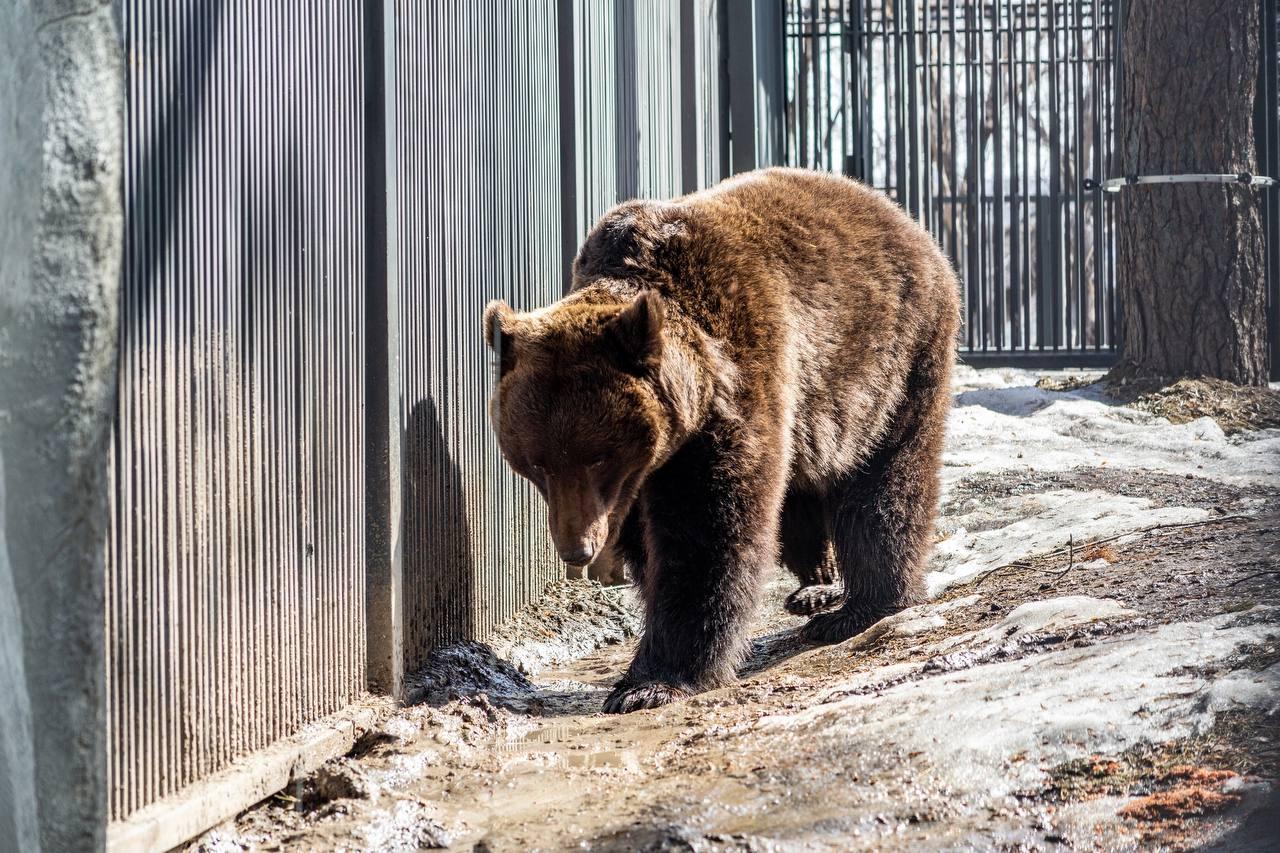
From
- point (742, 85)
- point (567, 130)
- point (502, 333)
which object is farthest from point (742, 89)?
point (502, 333)

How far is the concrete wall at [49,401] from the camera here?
193 cm

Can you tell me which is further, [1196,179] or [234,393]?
[1196,179]

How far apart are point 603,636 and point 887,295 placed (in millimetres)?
1843

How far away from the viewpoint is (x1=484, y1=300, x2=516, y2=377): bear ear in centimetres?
429

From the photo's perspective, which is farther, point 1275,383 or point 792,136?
point 792,136

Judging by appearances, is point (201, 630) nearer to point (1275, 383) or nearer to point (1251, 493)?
point (1251, 493)

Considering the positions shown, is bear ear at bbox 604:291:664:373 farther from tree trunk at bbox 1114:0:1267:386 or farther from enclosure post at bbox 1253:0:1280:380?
enclosure post at bbox 1253:0:1280:380

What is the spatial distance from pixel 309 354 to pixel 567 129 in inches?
119

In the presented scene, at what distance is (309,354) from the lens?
358cm

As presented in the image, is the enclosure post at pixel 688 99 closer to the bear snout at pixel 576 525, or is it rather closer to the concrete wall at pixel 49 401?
the bear snout at pixel 576 525

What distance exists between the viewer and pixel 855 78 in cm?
1392

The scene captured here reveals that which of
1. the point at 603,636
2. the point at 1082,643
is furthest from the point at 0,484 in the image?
the point at 603,636

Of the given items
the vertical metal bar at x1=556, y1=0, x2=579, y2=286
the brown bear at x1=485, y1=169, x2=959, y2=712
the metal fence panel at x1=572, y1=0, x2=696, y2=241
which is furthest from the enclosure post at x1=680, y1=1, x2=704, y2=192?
the brown bear at x1=485, y1=169, x2=959, y2=712

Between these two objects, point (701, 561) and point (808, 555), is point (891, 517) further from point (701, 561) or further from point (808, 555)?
point (701, 561)
